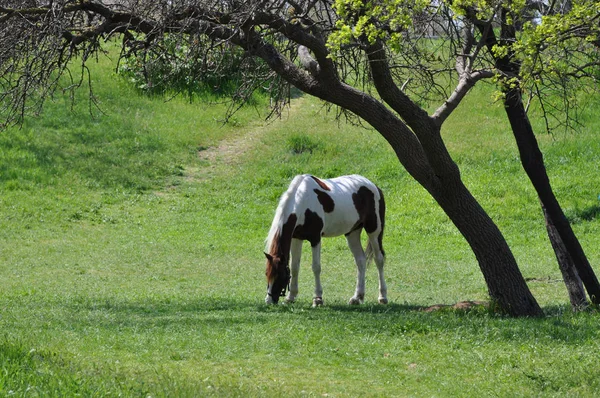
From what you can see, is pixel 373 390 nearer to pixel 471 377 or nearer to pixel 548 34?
pixel 471 377

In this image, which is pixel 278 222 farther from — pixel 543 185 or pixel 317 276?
pixel 543 185

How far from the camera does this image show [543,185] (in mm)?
12711

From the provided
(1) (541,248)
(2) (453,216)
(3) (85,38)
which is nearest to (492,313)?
(2) (453,216)

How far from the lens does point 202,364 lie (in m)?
8.02

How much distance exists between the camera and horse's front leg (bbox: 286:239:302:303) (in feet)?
43.2

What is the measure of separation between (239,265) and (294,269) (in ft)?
19.1

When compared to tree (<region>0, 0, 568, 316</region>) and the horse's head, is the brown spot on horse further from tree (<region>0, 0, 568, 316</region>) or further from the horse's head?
A: tree (<region>0, 0, 568, 316</region>)

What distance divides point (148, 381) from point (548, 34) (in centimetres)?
538

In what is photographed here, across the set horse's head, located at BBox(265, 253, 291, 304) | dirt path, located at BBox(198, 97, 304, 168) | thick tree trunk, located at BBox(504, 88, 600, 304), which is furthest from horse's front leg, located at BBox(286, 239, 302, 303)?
dirt path, located at BBox(198, 97, 304, 168)

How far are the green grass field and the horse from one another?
1.57 ft

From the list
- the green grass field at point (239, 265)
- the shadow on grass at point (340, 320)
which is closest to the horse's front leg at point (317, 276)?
the shadow on grass at point (340, 320)

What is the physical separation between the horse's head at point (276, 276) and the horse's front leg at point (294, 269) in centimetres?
82

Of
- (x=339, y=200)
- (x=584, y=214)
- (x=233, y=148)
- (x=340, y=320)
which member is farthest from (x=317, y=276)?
(x=233, y=148)

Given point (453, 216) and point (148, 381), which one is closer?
point (148, 381)
